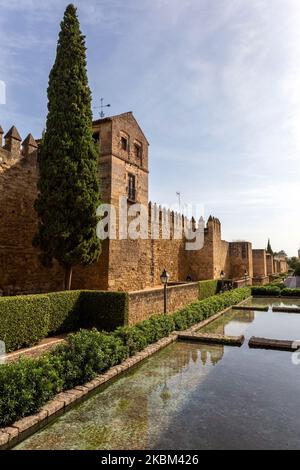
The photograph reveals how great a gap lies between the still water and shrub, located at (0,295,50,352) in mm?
2905

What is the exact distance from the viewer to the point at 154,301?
41.0 feet

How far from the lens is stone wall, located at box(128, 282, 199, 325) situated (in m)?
11.1

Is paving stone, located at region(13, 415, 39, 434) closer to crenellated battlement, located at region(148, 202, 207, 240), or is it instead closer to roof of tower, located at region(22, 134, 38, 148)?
roof of tower, located at region(22, 134, 38, 148)

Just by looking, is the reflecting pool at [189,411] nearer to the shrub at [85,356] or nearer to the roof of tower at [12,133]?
the shrub at [85,356]

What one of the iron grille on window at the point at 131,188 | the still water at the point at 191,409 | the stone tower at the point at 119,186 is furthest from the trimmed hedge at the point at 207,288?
the still water at the point at 191,409

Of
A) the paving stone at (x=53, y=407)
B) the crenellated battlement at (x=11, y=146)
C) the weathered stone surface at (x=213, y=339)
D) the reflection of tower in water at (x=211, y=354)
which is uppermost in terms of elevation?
the crenellated battlement at (x=11, y=146)

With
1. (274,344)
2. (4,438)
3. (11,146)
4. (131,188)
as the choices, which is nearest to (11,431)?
(4,438)

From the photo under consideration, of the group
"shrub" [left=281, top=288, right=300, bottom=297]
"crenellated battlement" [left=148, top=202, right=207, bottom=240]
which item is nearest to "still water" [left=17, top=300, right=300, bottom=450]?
"crenellated battlement" [left=148, top=202, right=207, bottom=240]

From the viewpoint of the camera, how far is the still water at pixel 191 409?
169 inches

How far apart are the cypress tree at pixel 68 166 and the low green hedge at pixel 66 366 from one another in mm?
3814

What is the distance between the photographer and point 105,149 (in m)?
14.4

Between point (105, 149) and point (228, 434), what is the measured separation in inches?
482

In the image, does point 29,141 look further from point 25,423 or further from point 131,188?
point 25,423

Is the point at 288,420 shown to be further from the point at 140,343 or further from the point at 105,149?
the point at 105,149
